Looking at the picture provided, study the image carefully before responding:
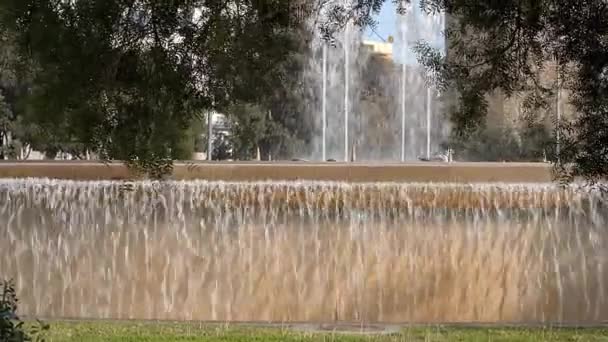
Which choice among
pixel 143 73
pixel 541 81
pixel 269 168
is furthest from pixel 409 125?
pixel 143 73

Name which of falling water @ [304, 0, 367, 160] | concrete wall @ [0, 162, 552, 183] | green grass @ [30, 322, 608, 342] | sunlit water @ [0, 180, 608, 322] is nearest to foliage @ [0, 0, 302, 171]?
green grass @ [30, 322, 608, 342]

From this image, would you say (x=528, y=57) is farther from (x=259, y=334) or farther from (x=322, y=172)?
(x=322, y=172)

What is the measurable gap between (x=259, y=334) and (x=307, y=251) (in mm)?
2449

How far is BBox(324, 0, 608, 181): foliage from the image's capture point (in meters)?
4.07

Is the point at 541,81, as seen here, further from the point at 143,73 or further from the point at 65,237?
the point at 65,237

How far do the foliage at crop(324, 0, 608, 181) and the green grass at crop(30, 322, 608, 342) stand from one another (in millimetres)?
2520

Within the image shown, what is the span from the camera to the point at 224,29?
3.68m

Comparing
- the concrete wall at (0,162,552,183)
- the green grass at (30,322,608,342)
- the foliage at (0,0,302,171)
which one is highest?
the foliage at (0,0,302,171)

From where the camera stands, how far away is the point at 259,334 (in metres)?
6.96

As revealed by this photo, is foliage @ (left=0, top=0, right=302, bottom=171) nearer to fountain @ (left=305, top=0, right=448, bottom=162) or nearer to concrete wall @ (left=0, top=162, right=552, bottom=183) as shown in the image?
concrete wall @ (left=0, top=162, right=552, bottom=183)

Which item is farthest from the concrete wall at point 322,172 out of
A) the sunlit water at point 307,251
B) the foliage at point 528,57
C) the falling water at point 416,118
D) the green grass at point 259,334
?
the falling water at point 416,118

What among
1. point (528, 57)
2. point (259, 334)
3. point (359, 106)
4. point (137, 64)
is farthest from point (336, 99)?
point (137, 64)

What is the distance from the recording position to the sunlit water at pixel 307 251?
898 cm

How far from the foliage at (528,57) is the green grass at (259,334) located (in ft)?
8.27
